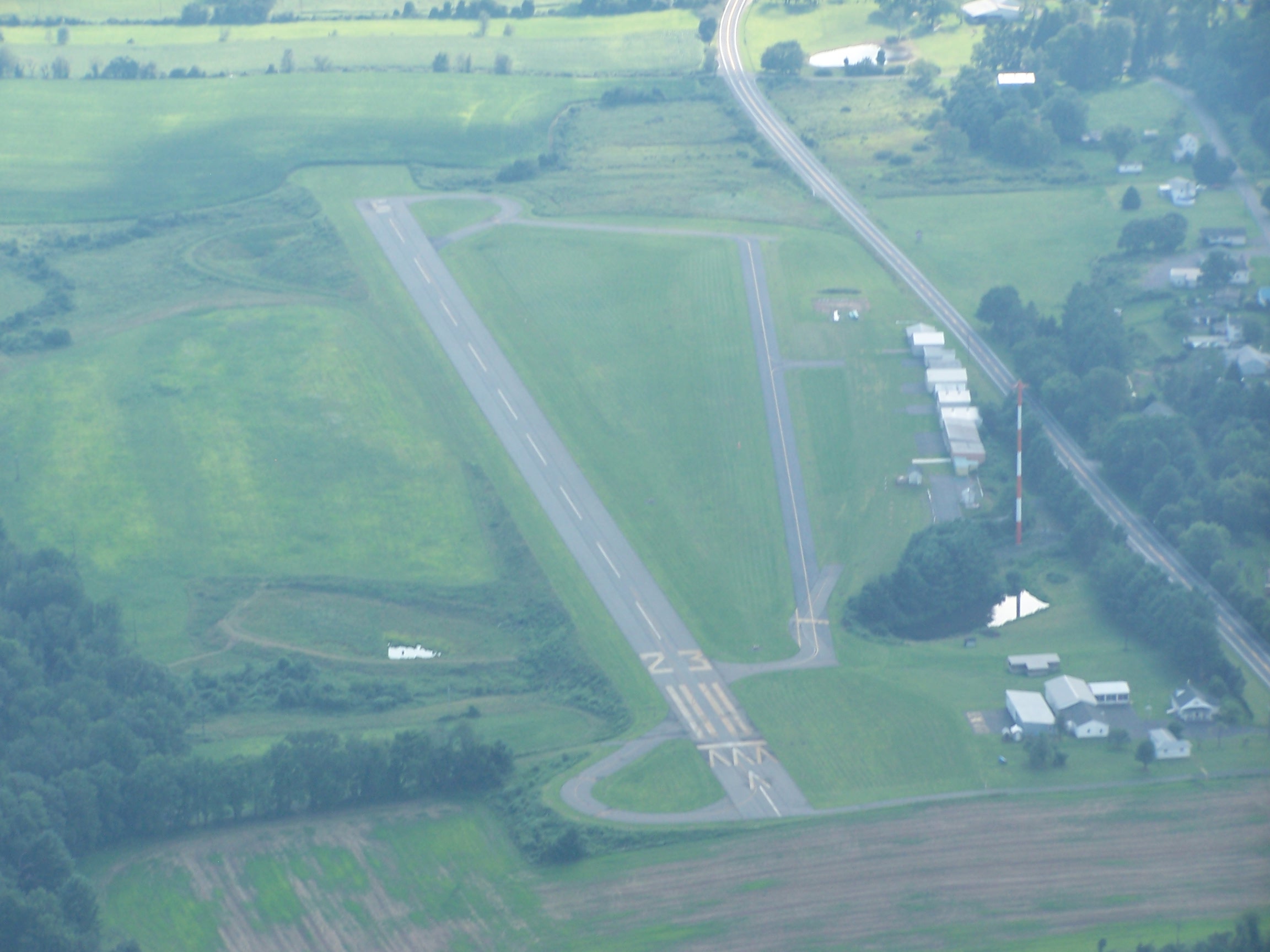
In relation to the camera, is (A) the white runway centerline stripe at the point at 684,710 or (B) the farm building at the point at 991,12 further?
(B) the farm building at the point at 991,12

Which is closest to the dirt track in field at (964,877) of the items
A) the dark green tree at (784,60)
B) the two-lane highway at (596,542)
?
the two-lane highway at (596,542)

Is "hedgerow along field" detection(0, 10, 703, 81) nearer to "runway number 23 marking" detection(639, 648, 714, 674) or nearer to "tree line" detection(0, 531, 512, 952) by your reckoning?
"runway number 23 marking" detection(639, 648, 714, 674)

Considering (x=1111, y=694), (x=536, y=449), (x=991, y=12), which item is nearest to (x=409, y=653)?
(x=536, y=449)

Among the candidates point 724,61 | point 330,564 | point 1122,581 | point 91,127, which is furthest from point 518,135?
point 1122,581

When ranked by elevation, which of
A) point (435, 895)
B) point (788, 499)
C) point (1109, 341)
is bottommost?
point (435, 895)

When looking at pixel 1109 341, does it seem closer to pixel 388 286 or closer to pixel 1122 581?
pixel 1122 581

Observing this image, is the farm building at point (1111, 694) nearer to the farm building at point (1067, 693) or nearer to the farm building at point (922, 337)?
the farm building at point (1067, 693)

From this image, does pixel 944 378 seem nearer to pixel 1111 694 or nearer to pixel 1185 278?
pixel 1185 278
